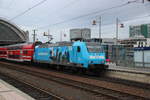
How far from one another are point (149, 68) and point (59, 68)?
9.70 metres

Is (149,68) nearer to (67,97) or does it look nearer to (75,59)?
(75,59)

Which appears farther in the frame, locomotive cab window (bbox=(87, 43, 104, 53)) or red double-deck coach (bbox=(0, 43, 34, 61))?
red double-deck coach (bbox=(0, 43, 34, 61))

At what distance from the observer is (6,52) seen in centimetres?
4956

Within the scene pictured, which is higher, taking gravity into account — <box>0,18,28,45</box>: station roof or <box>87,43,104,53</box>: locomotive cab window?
<box>0,18,28,45</box>: station roof

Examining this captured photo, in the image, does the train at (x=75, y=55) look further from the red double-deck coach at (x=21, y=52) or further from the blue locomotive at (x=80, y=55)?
the red double-deck coach at (x=21, y=52)

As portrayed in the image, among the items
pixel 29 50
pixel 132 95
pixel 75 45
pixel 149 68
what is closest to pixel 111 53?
pixel 149 68

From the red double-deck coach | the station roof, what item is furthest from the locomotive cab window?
the station roof

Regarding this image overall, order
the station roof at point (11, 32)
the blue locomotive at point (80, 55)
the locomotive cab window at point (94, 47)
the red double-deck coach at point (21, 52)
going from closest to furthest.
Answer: the blue locomotive at point (80, 55), the locomotive cab window at point (94, 47), the red double-deck coach at point (21, 52), the station roof at point (11, 32)

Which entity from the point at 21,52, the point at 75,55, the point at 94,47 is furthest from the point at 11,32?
the point at 94,47

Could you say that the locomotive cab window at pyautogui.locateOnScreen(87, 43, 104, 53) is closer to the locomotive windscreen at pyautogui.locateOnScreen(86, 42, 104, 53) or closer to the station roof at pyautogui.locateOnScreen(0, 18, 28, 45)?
the locomotive windscreen at pyautogui.locateOnScreen(86, 42, 104, 53)

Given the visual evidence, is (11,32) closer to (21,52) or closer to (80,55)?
(21,52)

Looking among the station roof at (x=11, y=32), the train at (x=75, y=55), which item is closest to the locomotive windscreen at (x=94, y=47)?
the train at (x=75, y=55)

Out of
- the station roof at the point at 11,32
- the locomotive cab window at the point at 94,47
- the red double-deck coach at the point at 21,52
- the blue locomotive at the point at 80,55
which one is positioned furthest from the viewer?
the station roof at the point at 11,32

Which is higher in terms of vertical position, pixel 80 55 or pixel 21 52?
pixel 21 52
